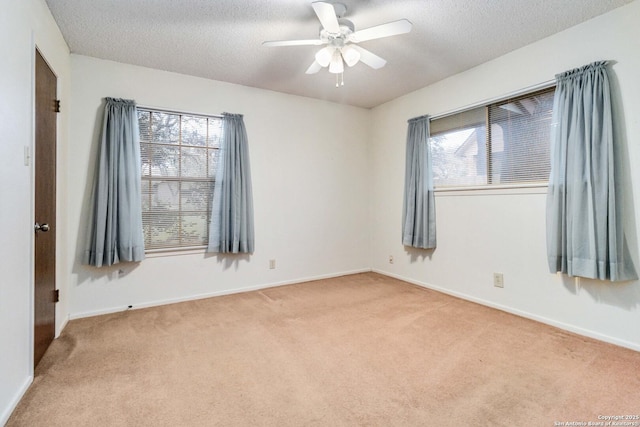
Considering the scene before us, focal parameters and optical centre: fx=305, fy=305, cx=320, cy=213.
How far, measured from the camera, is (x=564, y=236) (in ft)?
8.14

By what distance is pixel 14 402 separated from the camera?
61.5 inches

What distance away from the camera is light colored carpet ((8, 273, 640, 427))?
5.01 feet

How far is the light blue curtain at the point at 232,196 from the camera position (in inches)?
136

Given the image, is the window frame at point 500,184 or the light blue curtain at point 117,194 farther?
the light blue curtain at point 117,194

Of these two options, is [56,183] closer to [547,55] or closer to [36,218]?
[36,218]

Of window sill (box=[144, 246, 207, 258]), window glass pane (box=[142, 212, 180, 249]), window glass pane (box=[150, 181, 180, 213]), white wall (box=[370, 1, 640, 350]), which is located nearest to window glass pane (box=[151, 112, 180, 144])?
window glass pane (box=[150, 181, 180, 213])

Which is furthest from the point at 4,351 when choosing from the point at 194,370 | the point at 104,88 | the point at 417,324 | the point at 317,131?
the point at 317,131

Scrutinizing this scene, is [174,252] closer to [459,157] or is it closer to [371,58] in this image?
[371,58]

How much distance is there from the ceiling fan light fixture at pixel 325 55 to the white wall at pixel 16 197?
180 centimetres

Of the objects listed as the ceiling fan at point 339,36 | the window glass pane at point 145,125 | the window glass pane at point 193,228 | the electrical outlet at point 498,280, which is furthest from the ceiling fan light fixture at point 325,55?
the electrical outlet at point 498,280

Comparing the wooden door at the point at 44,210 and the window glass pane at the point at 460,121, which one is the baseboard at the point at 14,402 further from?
the window glass pane at the point at 460,121

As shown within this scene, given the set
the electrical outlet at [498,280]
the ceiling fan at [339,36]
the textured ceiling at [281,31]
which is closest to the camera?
the ceiling fan at [339,36]

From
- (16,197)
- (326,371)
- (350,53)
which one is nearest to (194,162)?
(16,197)

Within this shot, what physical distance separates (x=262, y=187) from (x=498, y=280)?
2.80 metres
